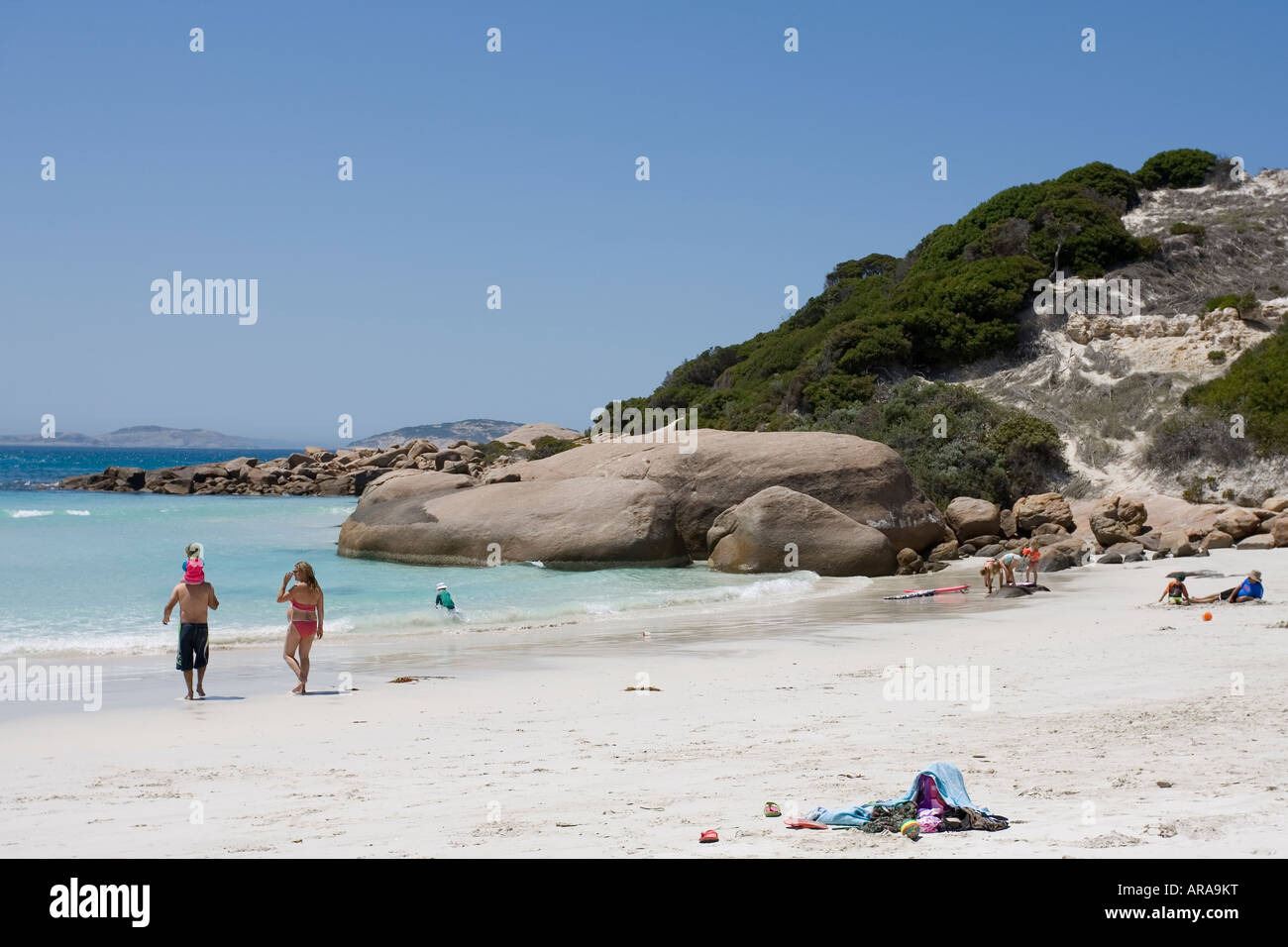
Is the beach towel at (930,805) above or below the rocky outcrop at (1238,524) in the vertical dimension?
below

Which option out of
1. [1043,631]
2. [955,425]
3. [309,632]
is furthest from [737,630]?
[955,425]

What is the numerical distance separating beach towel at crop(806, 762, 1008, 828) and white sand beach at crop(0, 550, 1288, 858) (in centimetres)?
13

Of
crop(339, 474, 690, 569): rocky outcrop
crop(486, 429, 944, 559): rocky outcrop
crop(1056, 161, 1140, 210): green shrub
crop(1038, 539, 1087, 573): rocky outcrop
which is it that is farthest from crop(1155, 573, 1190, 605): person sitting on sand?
crop(1056, 161, 1140, 210): green shrub

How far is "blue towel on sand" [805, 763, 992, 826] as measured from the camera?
15.4 feet

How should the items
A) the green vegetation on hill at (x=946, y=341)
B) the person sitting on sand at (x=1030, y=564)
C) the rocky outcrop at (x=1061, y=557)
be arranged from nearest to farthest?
the person sitting on sand at (x=1030, y=564) < the rocky outcrop at (x=1061, y=557) < the green vegetation on hill at (x=946, y=341)

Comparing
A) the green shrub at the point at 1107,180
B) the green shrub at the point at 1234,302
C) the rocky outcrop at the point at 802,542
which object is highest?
the green shrub at the point at 1107,180

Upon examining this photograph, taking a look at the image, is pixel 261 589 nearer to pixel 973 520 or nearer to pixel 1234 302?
pixel 973 520

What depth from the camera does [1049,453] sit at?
26766 millimetres

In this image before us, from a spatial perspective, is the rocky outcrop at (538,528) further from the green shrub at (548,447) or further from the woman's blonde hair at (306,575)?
the green shrub at (548,447)

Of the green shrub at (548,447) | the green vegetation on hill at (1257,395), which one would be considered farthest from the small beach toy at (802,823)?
the green shrub at (548,447)

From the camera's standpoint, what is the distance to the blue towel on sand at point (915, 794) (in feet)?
15.4

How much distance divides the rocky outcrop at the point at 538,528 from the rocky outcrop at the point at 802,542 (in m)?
1.55
